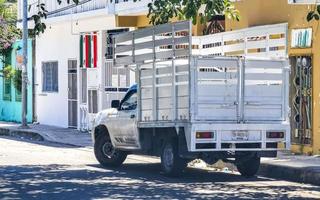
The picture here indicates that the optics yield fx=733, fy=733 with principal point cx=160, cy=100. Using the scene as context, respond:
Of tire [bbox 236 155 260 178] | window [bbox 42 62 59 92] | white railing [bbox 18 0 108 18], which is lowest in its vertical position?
tire [bbox 236 155 260 178]

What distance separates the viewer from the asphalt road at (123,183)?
38.6 feet

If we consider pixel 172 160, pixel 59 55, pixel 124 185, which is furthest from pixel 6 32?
pixel 124 185

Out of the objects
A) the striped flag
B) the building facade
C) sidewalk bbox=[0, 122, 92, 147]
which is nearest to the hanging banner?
the building facade

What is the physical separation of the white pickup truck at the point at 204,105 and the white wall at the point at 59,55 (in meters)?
12.5

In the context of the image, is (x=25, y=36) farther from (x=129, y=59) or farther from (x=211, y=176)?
(x=211, y=176)

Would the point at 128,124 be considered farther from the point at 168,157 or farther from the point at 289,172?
the point at 289,172

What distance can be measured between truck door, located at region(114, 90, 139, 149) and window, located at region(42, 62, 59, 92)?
15705 millimetres

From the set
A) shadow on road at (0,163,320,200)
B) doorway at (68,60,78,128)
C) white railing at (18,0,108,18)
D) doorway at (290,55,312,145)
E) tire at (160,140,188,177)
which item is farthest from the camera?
doorway at (68,60,78,128)

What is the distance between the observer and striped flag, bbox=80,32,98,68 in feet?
91.0

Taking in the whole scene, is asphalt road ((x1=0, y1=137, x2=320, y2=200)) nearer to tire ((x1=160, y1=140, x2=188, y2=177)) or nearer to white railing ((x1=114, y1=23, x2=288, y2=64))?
tire ((x1=160, y1=140, x2=188, y2=177))

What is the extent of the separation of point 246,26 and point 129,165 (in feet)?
18.8

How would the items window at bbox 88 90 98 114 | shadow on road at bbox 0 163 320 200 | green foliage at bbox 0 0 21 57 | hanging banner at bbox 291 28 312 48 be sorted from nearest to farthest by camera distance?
1. shadow on road at bbox 0 163 320 200
2. hanging banner at bbox 291 28 312 48
3. window at bbox 88 90 98 114
4. green foliage at bbox 0 0 21 57

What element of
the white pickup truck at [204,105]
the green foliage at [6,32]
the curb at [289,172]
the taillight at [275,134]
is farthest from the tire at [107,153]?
the green foliage at [6,32]

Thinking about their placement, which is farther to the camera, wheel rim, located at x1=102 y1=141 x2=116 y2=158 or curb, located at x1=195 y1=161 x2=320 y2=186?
wheel rim, located at x1=102 y1=141 x2=116 y2=158
